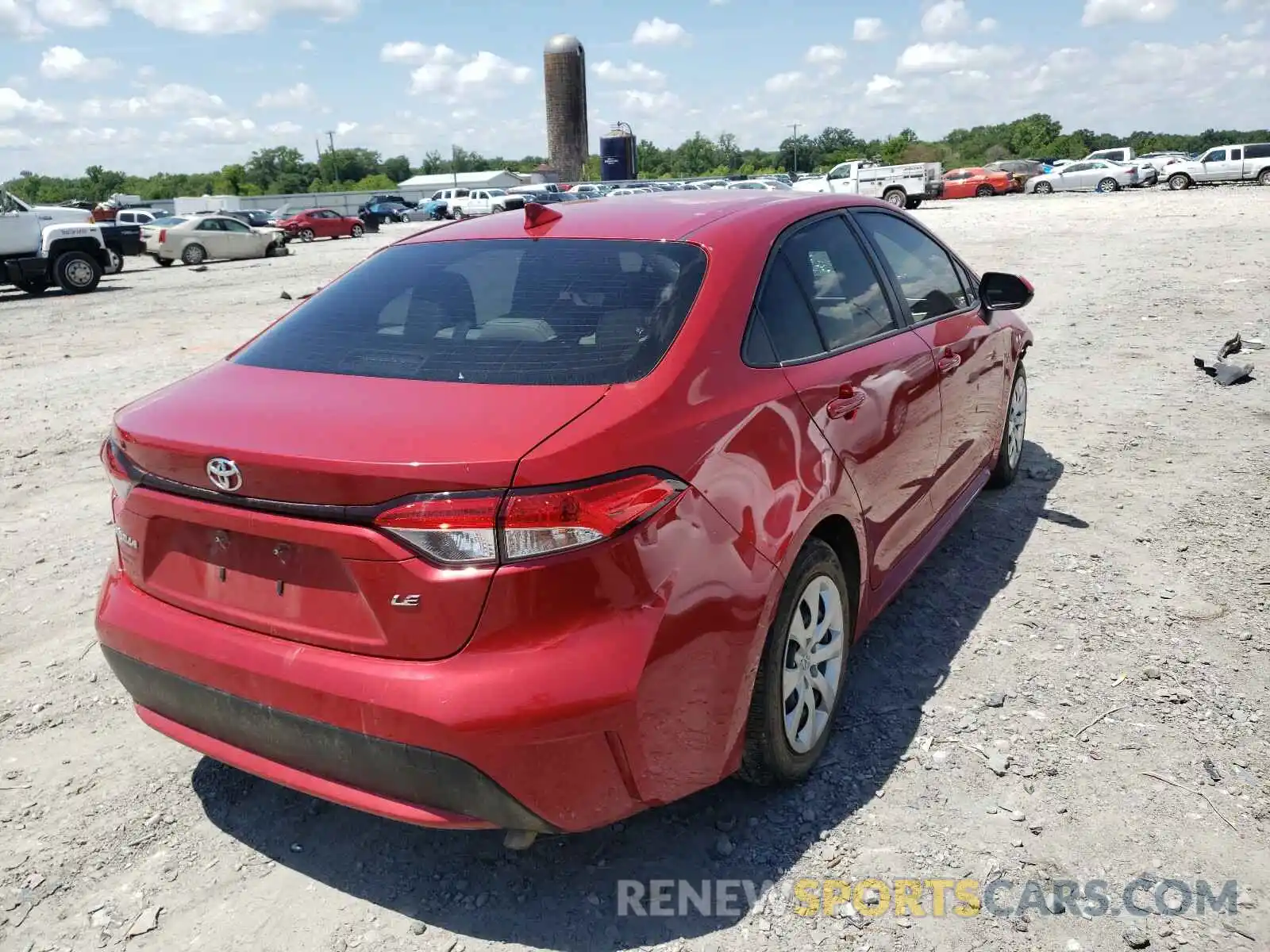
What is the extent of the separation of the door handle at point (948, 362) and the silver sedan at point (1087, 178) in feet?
142

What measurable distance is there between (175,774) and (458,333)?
67.0 inches

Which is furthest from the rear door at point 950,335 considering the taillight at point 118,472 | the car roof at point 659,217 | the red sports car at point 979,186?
the red sports car at point 979,186

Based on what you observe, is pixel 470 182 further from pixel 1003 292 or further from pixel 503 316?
pixel 503 316

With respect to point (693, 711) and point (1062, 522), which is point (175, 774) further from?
point (1062, 522)

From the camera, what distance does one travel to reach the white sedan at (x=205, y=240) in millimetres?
27594

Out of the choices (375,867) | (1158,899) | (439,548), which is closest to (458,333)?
(439,548)

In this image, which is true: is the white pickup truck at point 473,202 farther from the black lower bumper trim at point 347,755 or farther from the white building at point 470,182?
the black lower bumper trim at point 347,755

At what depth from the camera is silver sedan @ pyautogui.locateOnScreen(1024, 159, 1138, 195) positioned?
41.3 m

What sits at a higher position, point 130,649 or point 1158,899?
point 130,649

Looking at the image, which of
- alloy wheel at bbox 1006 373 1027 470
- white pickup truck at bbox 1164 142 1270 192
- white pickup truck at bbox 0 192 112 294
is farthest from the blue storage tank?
alloy wheel at bbox 1006 373 1027 470

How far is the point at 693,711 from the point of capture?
93.9 inches

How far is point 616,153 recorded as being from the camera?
71.0m

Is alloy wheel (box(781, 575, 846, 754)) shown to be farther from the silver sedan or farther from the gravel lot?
the silver sedan

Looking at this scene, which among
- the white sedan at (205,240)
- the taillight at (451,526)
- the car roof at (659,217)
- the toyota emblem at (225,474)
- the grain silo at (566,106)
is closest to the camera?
the taillight at (451,526)
